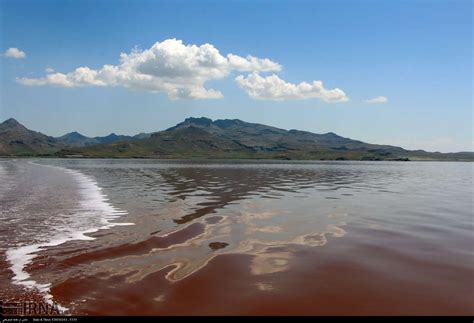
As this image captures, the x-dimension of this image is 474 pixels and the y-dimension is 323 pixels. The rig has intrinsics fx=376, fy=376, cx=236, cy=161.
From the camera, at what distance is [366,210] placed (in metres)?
26.9

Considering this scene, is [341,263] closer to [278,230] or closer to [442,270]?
[442,270]

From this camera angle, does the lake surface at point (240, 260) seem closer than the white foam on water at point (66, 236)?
Yes

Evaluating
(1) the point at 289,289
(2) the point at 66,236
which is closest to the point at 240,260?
(1) the point at 289,289

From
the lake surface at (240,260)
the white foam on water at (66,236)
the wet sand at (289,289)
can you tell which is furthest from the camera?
the white foam on water at (66,236)

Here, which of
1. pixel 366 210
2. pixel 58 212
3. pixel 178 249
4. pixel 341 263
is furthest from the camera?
pixel 366 210

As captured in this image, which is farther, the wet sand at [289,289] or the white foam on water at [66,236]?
the white foam on water at [66,236]

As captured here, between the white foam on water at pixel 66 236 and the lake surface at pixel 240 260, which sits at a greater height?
the lake surface at pixel 240 260

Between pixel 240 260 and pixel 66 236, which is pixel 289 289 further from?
pixel 66 236

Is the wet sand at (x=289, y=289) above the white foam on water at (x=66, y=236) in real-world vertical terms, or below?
above

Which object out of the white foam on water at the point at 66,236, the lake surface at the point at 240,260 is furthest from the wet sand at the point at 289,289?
the white foam on water at the point at 66,236

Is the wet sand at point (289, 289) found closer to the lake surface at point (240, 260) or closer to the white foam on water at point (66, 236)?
the lake surface at point (240, 260)

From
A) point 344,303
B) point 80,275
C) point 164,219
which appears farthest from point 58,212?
point 344,303

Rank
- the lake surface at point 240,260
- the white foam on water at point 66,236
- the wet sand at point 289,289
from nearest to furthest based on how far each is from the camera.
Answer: the wet sand at point 289,289
the lake surface at point 240,260
the white foam on water at point 66,236

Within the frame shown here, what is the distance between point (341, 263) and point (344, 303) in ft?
12.5
